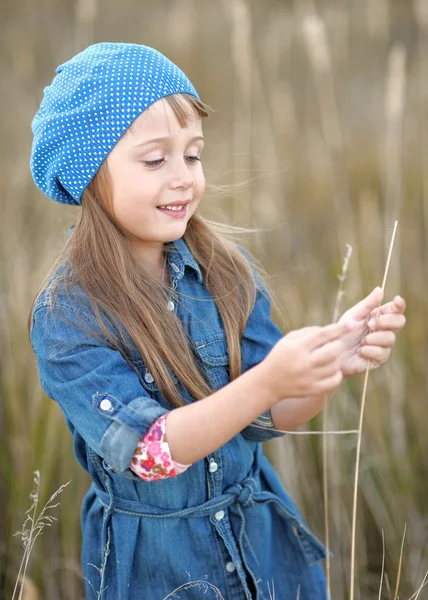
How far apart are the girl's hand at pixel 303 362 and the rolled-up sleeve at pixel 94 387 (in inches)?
7.3

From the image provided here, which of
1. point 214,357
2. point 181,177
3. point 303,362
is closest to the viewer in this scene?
point 303,362

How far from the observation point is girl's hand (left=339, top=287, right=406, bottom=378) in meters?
1.14

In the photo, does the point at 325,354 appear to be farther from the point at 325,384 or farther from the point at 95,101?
the point at 95,101

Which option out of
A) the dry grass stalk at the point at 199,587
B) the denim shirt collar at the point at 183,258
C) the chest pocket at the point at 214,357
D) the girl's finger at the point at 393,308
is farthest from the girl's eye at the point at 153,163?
the dry grass stalk at the point at 199,587

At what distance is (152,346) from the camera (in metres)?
1.22

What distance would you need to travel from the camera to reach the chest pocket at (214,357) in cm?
130

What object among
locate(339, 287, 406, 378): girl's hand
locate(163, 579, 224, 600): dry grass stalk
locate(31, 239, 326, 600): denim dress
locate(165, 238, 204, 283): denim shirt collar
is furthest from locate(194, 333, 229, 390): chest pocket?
locate(163, 579, 224, 600): dry grass stalk

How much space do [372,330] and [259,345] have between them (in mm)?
258

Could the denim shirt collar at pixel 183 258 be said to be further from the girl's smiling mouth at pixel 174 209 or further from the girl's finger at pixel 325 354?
the girl's finger at pixel 325 354

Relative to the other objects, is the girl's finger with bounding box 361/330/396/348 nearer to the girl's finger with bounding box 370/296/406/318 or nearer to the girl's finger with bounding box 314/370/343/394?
the girl's finger with bounding box 370/296/406/318

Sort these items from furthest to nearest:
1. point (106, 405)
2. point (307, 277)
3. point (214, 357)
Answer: point (307, 277) < point (214, 357) < point (106, 405)

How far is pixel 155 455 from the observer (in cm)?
106

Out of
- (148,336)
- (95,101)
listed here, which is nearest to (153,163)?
(95,101)

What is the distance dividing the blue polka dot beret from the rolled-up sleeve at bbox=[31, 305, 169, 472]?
0.26 metres
